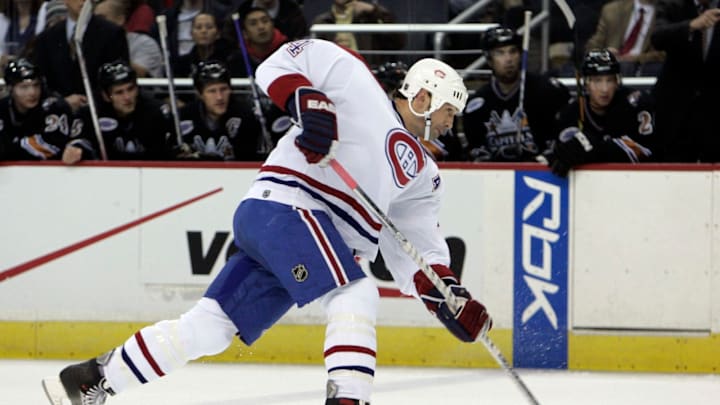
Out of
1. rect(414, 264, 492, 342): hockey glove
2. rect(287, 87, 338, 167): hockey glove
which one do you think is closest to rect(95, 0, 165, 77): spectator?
rect(414, 264, 492, 342): hockey glove

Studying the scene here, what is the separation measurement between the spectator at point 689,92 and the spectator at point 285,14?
1513mm

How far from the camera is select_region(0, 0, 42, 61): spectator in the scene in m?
6.27

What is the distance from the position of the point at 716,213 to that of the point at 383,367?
138cm

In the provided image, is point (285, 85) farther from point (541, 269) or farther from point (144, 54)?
point (144, 54)

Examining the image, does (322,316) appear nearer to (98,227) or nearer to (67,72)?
(98,227)

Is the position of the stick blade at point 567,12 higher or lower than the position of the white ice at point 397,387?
higher

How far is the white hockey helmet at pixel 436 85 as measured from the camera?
11.3ft

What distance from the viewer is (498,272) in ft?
17.0

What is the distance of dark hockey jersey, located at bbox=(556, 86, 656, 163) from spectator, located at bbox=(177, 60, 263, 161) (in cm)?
128

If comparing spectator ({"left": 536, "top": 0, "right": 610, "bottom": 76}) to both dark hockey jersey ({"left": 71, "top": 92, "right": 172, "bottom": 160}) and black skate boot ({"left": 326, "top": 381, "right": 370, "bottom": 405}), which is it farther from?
black skate boot ({"left": 326, "top": 381, "right": 370, "bottom": 405})

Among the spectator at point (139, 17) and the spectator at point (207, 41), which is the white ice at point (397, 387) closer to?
the spectator at point (207, 41)

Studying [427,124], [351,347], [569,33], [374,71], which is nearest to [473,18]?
[569,33]

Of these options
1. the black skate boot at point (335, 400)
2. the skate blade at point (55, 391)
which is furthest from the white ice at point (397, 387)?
the black skate boot at point (335, 400)

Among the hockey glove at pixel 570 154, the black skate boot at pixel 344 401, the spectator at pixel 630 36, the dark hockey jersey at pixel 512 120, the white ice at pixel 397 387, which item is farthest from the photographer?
the spectator at pixel 630 36
